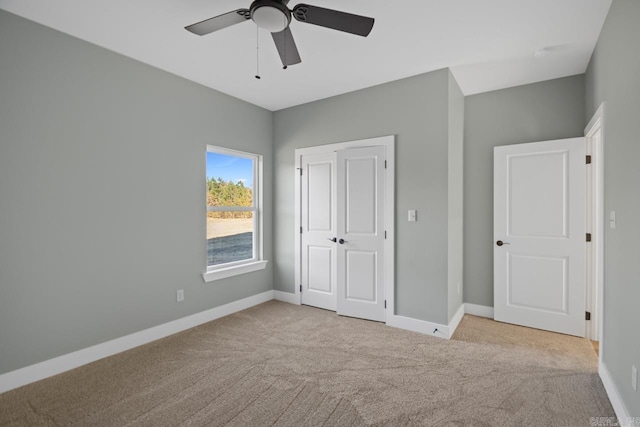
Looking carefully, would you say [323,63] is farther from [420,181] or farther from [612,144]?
[612,144]

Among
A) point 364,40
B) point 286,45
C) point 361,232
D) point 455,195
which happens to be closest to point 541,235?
point 455,195

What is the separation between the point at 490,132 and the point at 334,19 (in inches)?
109

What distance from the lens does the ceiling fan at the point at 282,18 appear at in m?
1.77

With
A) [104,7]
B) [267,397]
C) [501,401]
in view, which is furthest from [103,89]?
[501,401]

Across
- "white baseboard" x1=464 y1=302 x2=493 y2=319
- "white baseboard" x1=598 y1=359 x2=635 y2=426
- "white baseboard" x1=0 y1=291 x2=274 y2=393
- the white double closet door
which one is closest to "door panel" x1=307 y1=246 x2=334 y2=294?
the white double closet door

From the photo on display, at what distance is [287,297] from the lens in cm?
444

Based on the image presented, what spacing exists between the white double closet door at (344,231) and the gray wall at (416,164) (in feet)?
0.79

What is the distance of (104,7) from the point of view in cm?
221

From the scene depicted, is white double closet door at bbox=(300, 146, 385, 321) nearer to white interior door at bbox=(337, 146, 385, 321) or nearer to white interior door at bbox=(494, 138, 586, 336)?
white interior door at bbox=(337, 146, 385, 321)

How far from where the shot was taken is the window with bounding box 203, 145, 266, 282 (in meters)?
3.80

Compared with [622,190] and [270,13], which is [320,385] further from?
[270,13]

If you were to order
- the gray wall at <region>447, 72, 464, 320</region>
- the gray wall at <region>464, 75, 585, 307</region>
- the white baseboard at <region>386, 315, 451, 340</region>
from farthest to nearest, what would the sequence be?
1. the gray wall at <region>464, 75, 585, 307</region>
2. the gray wall at <region>447, 72, 464, 320</region>
3. the white baseboard at <region>386, 315, 451, 340</region>

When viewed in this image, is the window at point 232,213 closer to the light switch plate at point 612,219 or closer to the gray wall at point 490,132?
the gray wall at point 490,132

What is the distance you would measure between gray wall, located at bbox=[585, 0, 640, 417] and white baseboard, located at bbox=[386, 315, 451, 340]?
1.25 meters
